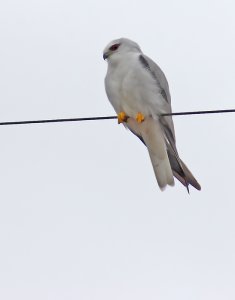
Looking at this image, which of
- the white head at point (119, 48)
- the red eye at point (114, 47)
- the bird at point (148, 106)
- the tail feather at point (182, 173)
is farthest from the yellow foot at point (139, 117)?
the red eye at point (114, 47)

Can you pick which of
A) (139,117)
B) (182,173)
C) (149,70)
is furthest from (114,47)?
(182,173)

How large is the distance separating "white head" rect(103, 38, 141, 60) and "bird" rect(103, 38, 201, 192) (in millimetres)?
11

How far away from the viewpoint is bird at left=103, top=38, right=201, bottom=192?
23.4 ft

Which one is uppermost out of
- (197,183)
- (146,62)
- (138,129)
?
(146,62)

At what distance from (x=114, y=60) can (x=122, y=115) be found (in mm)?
468

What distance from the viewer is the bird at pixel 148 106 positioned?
7117mm

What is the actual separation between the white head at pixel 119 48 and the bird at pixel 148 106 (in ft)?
0.04

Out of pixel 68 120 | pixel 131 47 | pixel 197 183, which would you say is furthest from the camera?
pixel 131 47

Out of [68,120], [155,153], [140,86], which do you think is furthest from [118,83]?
[68,120]

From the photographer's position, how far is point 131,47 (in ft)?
24.9

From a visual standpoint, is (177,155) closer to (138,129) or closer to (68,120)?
(138,129)

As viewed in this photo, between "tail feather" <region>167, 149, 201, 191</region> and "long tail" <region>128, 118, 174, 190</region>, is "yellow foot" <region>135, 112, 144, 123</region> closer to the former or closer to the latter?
"long tail" <region>128, 118, 174, 190</region>

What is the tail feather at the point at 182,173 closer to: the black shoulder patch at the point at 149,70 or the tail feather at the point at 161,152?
the tail feather at the point at 161,152

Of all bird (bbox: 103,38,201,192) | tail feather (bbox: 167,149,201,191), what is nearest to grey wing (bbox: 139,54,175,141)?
bird (bbox: 103,38,201,192)
